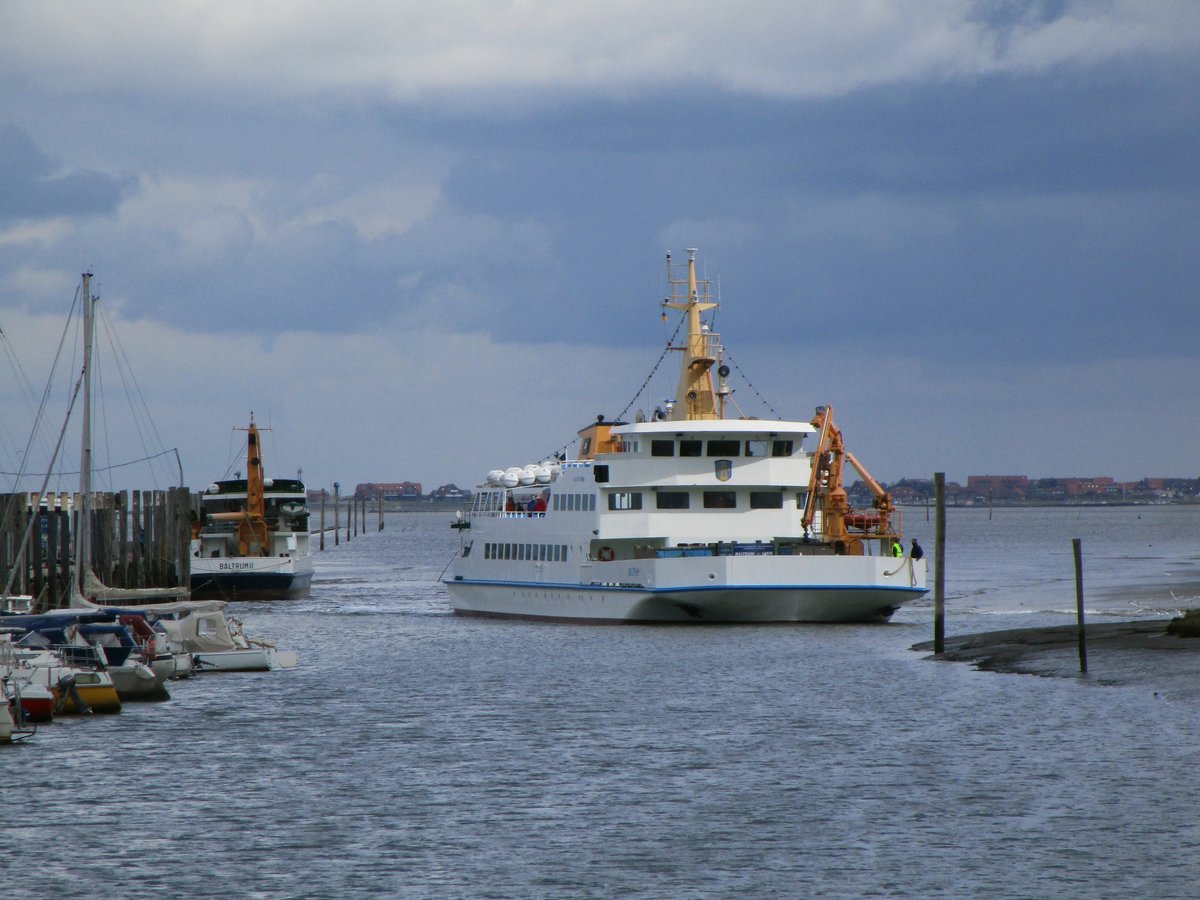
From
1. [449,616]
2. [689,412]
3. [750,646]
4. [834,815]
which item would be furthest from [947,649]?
[449,616]

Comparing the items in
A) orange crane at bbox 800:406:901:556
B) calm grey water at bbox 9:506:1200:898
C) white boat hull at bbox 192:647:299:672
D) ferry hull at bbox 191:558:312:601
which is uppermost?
orange crane at bbox 800:406:901:556

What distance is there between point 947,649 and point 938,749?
17.6 meters

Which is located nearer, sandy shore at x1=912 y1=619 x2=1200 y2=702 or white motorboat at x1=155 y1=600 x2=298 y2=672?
sandy shore at x1=912 y1=619 x2=1200 y2=702

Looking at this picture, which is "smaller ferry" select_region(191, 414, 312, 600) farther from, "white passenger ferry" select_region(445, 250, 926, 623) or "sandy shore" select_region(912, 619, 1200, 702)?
"sandy shore" select_region(912, 619, 1200, 702)

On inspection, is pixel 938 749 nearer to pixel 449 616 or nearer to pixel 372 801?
pixel 372 801

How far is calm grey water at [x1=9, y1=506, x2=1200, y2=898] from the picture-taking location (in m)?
21.1

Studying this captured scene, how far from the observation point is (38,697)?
109 ft

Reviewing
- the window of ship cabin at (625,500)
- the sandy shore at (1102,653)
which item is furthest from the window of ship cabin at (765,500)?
the sandy shore at (1102,653)

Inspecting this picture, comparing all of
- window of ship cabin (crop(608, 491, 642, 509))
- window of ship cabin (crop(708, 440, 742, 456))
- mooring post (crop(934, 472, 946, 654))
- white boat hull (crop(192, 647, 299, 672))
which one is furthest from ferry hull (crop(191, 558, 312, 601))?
mooring post (crop(934, 472, 946, 654))

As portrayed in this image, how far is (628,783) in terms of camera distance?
27.3 m

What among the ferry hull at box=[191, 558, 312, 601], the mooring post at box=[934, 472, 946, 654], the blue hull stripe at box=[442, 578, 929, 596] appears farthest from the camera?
the ferry hull at box=[191, 558, 312, 601]

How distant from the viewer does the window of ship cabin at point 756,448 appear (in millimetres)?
55406

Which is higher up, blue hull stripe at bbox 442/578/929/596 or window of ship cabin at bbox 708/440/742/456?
window of ship cabin at bbox 708/440/742/456

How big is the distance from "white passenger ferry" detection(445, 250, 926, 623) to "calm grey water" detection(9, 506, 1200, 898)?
3.97 metres
